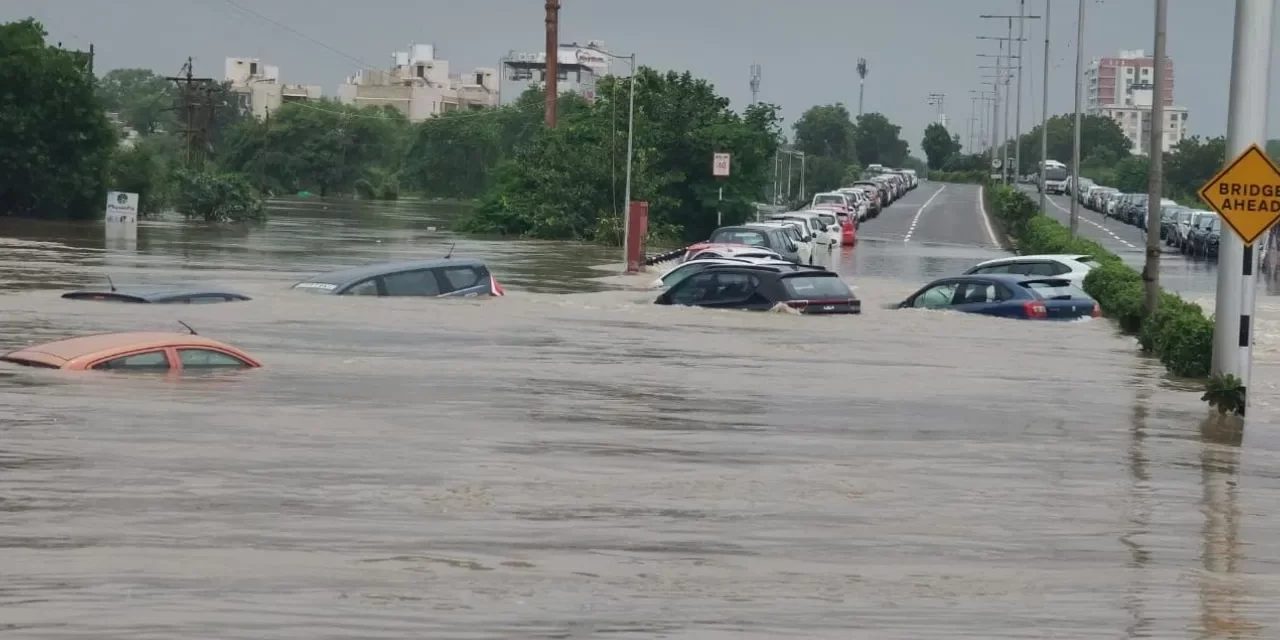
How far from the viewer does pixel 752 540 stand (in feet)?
37.1

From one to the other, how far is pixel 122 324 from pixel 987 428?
13.0 meters

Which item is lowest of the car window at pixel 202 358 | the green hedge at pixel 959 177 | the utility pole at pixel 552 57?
the car window at pixel 202 358

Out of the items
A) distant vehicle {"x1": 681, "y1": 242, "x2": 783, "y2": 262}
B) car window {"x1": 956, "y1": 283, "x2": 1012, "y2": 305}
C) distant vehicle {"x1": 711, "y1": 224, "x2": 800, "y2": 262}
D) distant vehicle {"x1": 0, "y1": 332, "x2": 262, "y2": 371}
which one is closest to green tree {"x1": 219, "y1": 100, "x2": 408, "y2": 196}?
distant vehicle {"x1": 711, "y1": 224, "x2": 800, "y2": 262}

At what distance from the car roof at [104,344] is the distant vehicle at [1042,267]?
725 inches

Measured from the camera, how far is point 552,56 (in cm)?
7731

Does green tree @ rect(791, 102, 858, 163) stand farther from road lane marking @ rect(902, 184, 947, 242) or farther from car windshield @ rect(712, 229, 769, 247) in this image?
car windshield @ rect(712, 229, 769, 247)

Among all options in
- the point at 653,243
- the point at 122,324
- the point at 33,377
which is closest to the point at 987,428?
the point at 33,377

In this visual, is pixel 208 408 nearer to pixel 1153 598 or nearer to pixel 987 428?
pixel 987 428

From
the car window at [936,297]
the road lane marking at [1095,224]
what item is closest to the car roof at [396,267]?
the car window at [936,297]

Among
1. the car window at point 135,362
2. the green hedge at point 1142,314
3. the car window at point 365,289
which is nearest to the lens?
the car window at point 135,362

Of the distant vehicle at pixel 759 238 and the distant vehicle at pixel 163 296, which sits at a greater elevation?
the distant vehicle at pixel 759 238

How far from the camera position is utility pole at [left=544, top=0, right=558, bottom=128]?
245 ft

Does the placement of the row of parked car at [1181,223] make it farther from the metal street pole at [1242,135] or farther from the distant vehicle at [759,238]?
the metal street pole at [1242,135]

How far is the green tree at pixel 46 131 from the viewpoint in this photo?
66.3 metres
